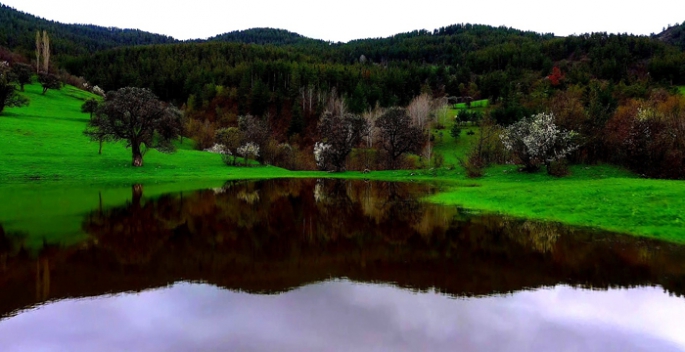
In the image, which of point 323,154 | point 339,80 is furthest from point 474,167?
point 339,80

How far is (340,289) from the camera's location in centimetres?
1244

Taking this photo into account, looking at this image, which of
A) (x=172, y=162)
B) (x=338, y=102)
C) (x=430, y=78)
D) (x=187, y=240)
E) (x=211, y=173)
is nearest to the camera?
(x=187, y=240)

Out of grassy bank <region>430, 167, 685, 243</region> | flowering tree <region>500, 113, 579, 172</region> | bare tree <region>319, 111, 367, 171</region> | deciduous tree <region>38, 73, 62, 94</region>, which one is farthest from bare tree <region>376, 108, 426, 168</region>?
deciduous tree <region>38, 73, 62, 94</region>

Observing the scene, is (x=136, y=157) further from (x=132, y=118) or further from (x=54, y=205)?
(x=54, y=205)

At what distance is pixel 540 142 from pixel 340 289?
42677mm

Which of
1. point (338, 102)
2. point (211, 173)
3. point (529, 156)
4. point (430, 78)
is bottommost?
point (211, 173)

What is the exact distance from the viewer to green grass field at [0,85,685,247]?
21453mm

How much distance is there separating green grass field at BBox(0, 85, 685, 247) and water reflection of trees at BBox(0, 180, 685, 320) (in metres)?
2.55

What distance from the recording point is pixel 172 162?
61656 mm

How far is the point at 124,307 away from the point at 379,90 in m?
133

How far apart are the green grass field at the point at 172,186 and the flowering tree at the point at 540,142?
2.00m

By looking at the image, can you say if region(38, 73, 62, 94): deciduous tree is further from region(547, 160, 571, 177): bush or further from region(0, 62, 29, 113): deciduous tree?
region(547, 160, 571, 177): bush

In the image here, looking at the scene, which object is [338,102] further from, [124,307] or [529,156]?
[124,307]

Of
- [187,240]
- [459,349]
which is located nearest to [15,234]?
[187,240]
